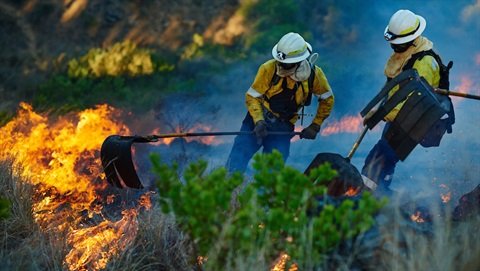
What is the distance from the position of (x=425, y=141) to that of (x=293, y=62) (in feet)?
5.08

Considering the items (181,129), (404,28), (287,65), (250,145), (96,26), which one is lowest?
(250,145)

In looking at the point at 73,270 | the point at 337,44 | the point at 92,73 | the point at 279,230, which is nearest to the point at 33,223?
the point at 73,270

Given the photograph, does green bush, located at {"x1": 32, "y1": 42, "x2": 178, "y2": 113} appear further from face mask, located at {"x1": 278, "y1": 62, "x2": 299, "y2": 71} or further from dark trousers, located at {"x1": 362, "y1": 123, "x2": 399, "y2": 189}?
dark trousers, located at {"x1": 362, "y1": 123, "x2": 399, "y2": 189}

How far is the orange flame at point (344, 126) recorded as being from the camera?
1052 centimetres

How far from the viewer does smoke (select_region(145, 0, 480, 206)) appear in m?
8.50

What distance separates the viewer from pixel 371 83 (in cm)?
1190

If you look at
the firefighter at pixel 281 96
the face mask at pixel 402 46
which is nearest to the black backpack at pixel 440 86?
the face mask at pixel 402 46

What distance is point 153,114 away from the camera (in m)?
11.3

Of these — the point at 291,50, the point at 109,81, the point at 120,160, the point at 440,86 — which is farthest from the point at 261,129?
the point at 109,81

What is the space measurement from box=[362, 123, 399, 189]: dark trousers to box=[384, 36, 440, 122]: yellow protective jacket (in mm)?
357

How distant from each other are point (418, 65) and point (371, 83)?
18.8 ft

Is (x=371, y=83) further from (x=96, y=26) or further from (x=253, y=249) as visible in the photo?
(x=96, y=26)

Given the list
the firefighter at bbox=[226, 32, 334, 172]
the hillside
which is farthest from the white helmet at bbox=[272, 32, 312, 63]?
the hillside

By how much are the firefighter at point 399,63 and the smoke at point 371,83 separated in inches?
34.9
